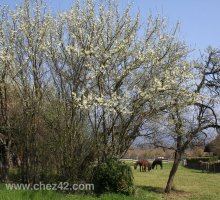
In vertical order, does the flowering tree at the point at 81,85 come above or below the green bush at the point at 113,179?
above

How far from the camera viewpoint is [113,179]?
39.2ft

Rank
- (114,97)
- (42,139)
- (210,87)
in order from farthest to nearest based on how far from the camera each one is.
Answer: (210,87)
(42,139)
(114,97)

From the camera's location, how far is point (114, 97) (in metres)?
12.7

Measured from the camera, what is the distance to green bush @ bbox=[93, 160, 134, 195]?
11.9 meters

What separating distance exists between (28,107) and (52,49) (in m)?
2.02

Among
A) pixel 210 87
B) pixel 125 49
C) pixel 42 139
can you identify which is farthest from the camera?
pixel 210 87

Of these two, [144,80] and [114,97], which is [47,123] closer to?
[114,97]

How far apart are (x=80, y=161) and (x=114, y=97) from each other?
2.33 m

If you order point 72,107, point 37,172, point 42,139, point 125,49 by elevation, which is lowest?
point 37,172

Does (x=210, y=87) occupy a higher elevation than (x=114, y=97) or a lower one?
higher

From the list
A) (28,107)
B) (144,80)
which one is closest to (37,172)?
(28,107)

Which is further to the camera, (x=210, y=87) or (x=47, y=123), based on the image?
(x=210, y=87)

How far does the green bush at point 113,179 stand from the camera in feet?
39.1

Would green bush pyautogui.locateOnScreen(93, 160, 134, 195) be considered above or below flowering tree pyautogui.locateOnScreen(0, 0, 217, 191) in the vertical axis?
below
